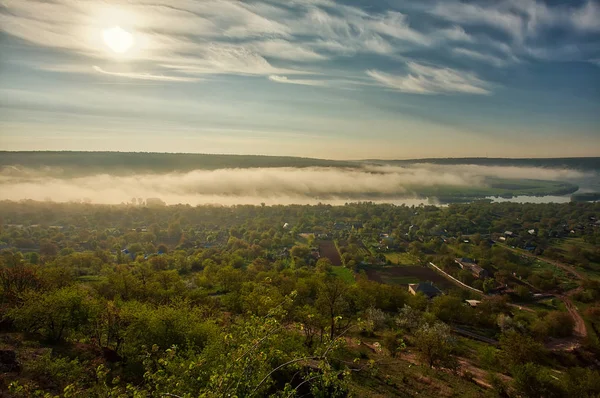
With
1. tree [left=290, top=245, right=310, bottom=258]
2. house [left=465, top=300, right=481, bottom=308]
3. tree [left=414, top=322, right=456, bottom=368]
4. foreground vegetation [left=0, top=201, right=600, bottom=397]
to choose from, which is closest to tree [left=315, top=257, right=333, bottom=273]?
A: foreground vegetation [left=0, top=201, right=600, bottom=397]

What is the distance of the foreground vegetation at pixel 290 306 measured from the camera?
12094 mm

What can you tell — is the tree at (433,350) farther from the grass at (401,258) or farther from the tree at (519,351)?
the grass at (401,258)

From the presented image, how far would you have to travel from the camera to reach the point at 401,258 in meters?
67.2

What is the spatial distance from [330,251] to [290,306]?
44442 mm

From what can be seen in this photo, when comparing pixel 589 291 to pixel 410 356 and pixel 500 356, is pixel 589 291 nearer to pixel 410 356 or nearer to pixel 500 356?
pixel 500 356

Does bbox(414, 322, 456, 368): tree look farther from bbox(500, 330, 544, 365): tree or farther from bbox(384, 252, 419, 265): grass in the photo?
bbox(384, 252, 419, 265): grass

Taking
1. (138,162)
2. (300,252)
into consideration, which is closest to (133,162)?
(138,162)

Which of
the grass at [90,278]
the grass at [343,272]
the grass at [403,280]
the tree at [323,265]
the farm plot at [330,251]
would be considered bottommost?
the grass at [403,280]

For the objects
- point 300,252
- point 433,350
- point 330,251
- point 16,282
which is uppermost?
point 16,282

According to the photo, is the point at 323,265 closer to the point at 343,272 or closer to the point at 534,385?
the point at 343,272

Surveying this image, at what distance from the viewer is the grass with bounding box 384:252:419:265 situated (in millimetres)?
64125

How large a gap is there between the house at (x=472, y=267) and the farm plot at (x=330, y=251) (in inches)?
912

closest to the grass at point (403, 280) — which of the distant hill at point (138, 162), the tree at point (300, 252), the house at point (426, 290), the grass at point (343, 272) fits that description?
the house at point (426, 290)

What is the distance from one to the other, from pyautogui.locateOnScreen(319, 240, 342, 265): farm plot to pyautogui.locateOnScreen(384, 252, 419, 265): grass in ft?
36.4
